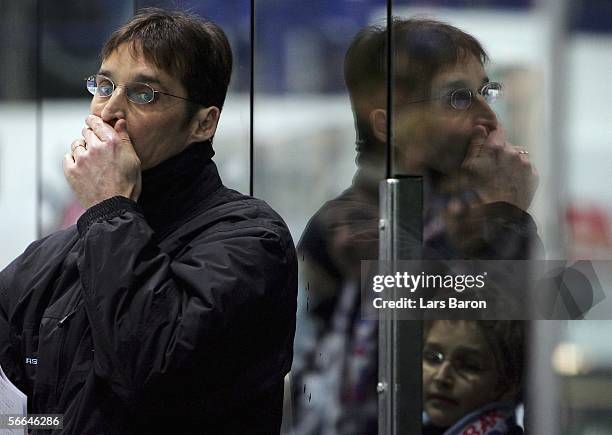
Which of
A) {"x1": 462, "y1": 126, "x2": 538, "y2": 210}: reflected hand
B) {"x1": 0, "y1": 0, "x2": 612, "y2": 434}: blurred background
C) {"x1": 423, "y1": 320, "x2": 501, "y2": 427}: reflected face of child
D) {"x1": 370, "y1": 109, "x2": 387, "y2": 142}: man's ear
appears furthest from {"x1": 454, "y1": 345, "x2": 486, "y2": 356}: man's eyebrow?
{"x1": 370, "y1": 109, "x2": 387, "y2": 142}: man's ear

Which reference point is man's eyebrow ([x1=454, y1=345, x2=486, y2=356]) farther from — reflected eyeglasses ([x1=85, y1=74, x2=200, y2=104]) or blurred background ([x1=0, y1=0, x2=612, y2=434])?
reflected eyeglasses ([x1=85, y1=74, x2=200, y2=104])

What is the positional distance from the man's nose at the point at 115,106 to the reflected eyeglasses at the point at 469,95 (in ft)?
2.21

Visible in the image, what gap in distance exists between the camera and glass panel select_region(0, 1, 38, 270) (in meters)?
3.01

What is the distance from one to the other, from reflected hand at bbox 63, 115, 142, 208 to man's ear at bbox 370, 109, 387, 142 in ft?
2.10

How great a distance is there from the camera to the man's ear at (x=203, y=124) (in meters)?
2.18

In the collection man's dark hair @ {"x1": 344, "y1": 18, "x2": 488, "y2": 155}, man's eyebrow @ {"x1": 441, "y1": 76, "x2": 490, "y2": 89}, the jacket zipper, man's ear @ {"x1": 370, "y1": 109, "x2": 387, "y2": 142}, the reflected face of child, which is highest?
man's dark hair @ {"x1": 344, "y1": 18, "x2": 488, "y2": 155}

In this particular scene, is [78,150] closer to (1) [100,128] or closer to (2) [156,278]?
(1) [100,128]

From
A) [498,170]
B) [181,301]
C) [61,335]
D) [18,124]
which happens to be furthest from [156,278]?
[18,124]

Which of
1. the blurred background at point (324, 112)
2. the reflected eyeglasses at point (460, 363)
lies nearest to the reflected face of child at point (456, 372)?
the reflected eyeglasses at point (460, 363)

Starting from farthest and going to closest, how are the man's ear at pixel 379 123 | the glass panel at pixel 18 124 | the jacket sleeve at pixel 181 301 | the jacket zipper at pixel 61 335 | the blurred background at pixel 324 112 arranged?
the glass panel at pixel 18 124 < the man's ear at pixel 379 123 < the blurred background at pixel 324 112 < the jacket zipper at pixel 61 335 < the jacket sleeve at pixel 181 301

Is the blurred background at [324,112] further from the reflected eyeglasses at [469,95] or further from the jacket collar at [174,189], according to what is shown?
the jacket collar at [174,189]

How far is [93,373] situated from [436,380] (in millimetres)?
795

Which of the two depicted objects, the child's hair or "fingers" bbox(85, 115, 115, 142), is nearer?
"fingers" bbox(85, 115, 115, 142)

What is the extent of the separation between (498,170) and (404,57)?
313mm
